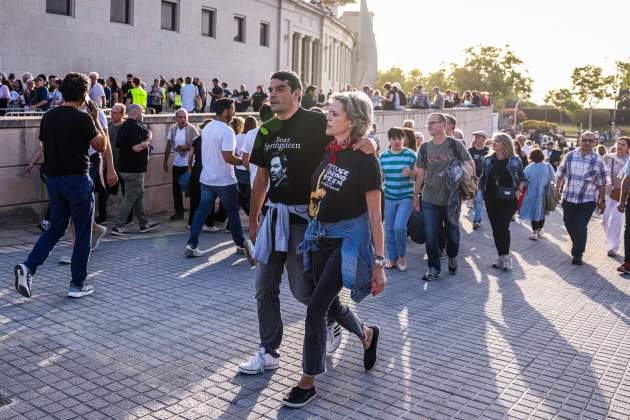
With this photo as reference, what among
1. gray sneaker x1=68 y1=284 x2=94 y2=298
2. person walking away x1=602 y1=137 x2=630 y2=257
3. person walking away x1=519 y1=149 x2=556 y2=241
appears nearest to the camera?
gray sneaker x1=68 y1=284 x2=94 y2=298

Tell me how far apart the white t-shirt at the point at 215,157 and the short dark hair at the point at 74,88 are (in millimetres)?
2385

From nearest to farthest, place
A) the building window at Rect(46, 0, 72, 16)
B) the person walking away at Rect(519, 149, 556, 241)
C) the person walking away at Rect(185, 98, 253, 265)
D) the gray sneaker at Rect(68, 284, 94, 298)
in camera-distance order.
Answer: the gray sneaker at Rect(68, 284, 94, 298)
the person walking away at Rect(185, 98, 253, 265)
the person walking away at Rect(519, 149, 556, 241)
the building window at Rect(46, 0, 72, 16)

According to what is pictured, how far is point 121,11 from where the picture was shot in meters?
29.5

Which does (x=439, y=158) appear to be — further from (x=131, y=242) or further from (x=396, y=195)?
(x=131, y=242)

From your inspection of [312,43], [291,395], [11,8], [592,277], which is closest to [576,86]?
[312,43]

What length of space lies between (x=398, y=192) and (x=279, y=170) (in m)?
4.55

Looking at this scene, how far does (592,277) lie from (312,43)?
4297 centimetres

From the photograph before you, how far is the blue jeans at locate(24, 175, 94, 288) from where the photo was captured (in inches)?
262

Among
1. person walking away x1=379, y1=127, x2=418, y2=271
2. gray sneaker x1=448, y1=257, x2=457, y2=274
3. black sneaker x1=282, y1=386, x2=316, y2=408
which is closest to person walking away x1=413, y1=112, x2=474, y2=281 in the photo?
gray sneaker x1=448, y1=257, x2=457, y2=274

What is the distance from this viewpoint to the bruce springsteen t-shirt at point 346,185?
14.9 feet

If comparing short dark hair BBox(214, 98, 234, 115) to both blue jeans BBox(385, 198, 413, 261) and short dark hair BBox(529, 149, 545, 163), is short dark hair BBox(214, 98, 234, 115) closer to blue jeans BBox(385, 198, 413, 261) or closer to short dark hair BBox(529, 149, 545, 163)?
blue jeans BBox(385, 198, 413, 261)

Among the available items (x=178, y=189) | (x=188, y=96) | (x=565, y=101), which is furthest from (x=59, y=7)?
(x=565, y=101)

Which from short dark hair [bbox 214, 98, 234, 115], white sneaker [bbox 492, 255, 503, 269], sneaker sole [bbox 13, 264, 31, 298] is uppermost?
short dark hair [bbox 214, 98, 234, 115]

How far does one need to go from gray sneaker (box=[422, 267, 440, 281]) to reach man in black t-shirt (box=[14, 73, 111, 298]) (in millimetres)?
3774
